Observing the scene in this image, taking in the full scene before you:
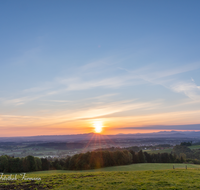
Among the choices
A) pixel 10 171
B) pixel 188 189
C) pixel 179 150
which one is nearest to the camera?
pixel 188 189

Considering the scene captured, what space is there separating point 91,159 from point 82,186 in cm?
4320

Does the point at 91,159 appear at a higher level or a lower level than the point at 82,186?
lower

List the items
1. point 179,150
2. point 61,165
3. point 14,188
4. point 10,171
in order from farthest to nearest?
point 179,150, point 61,165, point 10,171, point 14,188

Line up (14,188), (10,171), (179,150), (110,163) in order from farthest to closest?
(179,150)
(110,163)
(10,171)
(14,188)

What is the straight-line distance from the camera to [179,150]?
12756 cm

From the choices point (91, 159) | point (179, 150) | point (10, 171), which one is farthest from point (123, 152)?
point (179, 150)

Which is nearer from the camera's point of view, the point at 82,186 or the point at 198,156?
the point at 82,186

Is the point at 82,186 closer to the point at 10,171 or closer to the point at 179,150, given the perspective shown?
the point at 10,171

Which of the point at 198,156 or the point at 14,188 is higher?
the point at 14,188

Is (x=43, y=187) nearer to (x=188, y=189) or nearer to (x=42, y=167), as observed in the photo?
(x=188, y=189)

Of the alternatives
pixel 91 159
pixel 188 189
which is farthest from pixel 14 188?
pixel 91 159

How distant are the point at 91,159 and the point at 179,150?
99345mm

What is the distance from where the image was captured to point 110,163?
60344mm

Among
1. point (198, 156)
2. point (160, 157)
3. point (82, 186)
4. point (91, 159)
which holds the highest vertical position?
point (82, 186)
